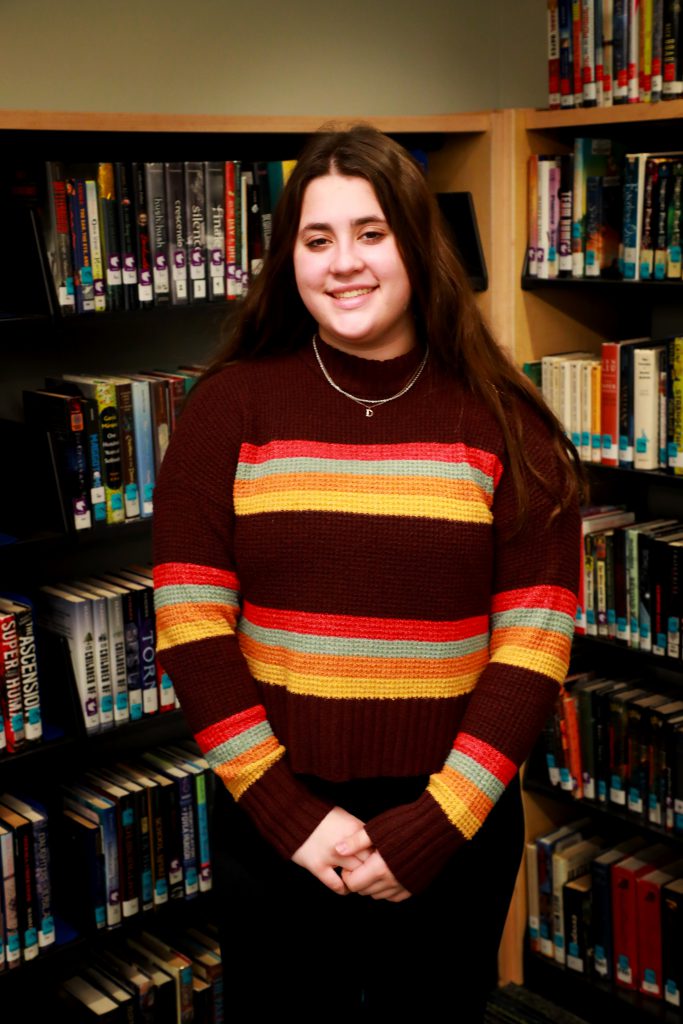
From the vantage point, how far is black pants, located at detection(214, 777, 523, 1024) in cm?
160

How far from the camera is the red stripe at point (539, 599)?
156 centimetres

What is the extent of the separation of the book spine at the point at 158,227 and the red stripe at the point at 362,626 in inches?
36.7

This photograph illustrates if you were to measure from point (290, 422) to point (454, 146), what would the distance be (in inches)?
52.3

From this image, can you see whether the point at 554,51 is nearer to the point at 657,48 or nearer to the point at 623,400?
the point at 657,48

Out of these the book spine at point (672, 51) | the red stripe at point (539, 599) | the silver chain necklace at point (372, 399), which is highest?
the book spine at point (672, 51)

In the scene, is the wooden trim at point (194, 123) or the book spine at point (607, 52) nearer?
the wooden trim at point (194, 123)

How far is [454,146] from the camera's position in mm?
2674

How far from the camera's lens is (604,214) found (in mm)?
2521

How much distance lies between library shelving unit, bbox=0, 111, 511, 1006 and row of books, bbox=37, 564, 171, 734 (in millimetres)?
34

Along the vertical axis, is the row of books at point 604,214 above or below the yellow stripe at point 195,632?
above

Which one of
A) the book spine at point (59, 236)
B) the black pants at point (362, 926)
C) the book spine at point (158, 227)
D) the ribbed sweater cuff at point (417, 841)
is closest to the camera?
the ribbed sweater cuff at point (417, 841)

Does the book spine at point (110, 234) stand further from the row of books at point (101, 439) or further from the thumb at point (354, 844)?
the thumb at point (354, 844)

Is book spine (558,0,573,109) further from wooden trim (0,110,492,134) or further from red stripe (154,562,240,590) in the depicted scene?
red stripe (154,562,240,590)

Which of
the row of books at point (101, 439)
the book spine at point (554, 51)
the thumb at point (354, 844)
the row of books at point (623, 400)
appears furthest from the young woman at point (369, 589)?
the book spine at point (554, 51)
